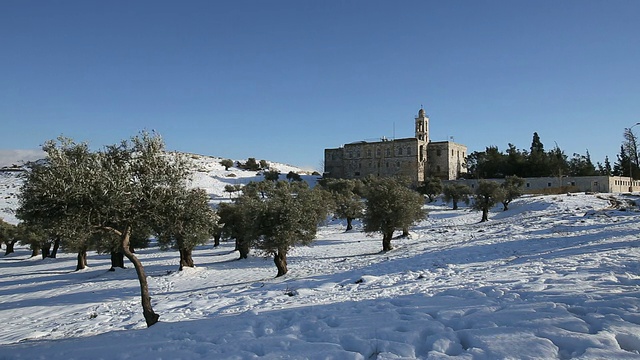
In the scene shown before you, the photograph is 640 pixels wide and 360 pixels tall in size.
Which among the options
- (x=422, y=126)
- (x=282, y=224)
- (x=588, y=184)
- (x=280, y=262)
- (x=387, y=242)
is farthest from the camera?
(x=422, y=126)

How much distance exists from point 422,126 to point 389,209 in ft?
239

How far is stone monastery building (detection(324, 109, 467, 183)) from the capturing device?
306 ft

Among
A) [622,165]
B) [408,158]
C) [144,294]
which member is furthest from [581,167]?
[144,294]

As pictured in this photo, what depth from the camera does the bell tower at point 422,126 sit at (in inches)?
3787

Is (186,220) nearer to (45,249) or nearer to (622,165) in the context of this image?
(45,249)

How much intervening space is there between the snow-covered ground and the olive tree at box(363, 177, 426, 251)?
4243 mm

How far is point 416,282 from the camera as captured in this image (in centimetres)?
1370

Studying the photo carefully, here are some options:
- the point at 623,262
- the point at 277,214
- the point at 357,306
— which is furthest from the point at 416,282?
the point at 277,214

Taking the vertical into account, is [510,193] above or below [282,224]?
above

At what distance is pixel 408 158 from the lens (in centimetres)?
9394

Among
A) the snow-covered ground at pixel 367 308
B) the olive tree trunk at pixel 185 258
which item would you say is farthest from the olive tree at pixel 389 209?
the olive tree trunk at pixel 185 258

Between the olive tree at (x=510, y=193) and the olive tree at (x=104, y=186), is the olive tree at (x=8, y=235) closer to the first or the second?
the olive tree at (x=104, y=186)

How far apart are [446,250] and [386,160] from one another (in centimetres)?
7719

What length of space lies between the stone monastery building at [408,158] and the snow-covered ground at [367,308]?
67449 millimetres
